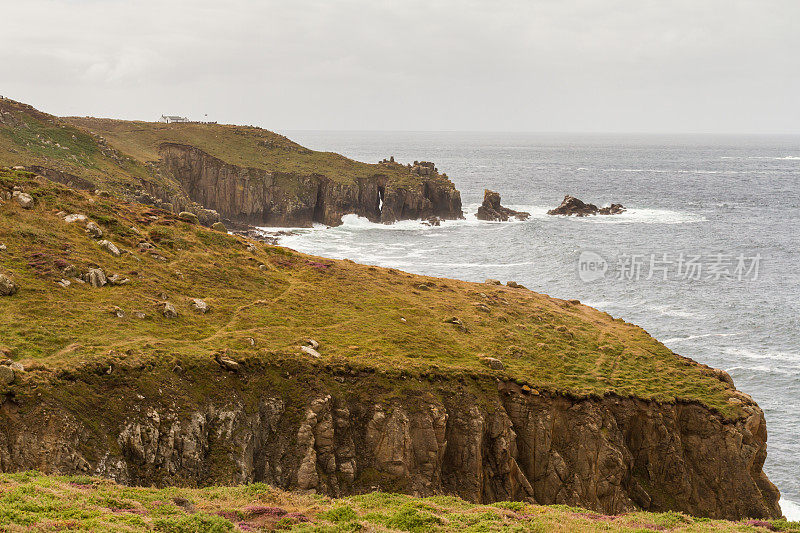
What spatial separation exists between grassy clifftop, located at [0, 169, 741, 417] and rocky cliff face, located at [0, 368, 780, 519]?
1.50 meters

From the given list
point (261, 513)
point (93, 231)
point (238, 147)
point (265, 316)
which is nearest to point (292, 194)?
point (238, 147)

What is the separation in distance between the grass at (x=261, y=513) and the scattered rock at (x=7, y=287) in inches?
629

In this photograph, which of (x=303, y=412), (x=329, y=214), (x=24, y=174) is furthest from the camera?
(x=329, y=214)

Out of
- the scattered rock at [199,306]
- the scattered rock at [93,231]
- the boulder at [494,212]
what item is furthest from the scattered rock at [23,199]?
the boulder at [494,212]

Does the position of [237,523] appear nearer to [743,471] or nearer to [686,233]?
[743,471]

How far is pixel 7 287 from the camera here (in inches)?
1421

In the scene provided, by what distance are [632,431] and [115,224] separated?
4159cm

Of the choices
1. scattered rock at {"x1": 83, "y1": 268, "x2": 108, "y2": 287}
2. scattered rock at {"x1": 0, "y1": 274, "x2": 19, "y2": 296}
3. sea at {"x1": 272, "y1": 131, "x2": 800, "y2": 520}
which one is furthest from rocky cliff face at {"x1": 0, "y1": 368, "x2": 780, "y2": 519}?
scattered rock at {"x1": 83, "y1": 268, "x2": 108, "y2": 287}

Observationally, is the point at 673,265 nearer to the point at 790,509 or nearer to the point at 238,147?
the point at 790,509

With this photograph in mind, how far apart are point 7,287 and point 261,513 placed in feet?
73.2

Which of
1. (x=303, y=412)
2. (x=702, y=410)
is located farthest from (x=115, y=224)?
(x=702, y=410)

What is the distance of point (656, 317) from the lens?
257ft

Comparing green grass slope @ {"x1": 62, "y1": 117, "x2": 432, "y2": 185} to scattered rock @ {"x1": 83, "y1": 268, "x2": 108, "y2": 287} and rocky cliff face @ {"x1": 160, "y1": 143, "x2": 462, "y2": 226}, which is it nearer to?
rocky cliff face @ {"x1": 160, "y1": 143, "x2": 462, "y2": 226}

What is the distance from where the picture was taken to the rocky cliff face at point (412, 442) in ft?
93.5
